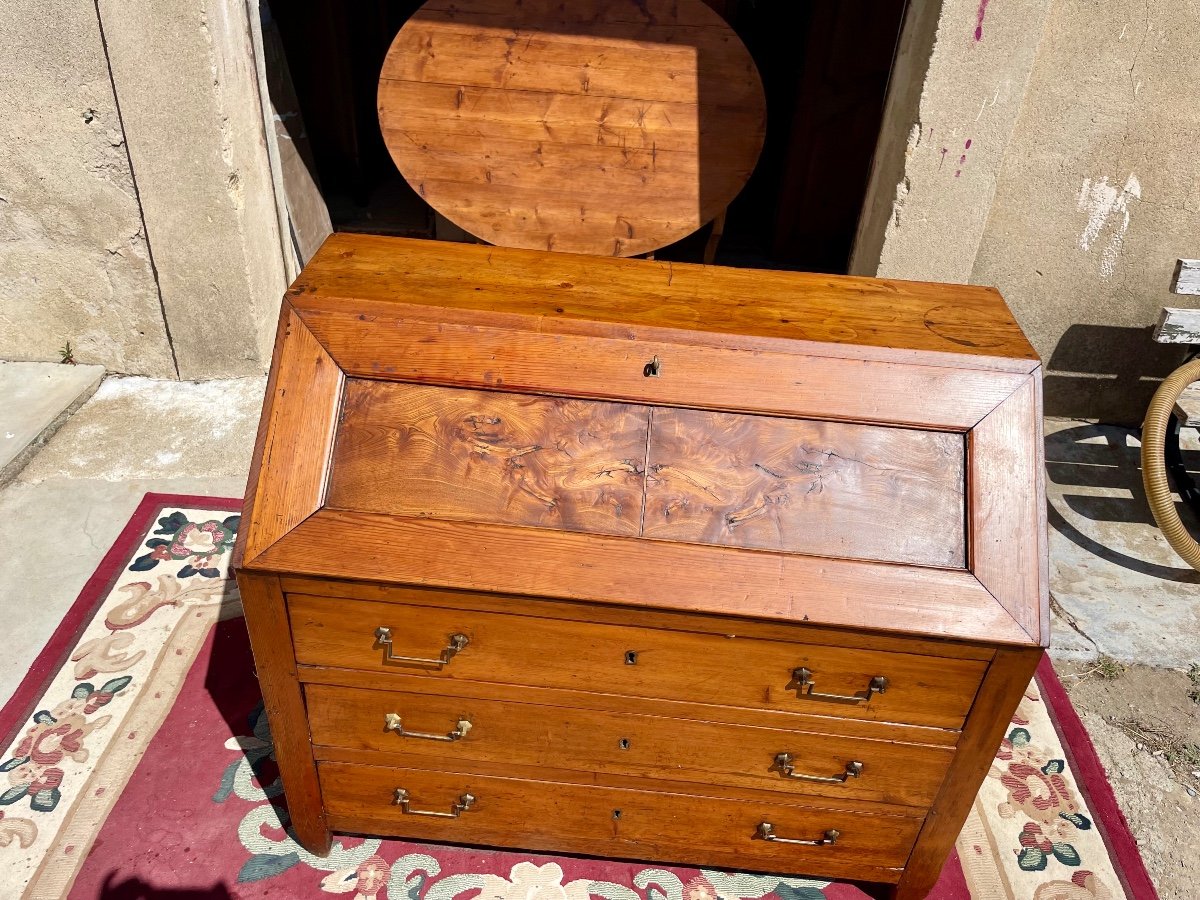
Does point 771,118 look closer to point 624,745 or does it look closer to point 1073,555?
point 1073,555

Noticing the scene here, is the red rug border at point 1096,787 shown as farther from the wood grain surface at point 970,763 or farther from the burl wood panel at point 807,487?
the burl wood panel at point 807,487

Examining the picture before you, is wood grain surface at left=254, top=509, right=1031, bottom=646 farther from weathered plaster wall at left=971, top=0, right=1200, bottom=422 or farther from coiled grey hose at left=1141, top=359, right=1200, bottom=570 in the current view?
weathered plaster wall at left=971, top=0, right=1200, bottom=422

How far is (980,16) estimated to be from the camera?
2.99 metres

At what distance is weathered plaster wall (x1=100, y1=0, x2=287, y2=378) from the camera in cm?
333

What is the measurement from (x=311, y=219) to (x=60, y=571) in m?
2.21

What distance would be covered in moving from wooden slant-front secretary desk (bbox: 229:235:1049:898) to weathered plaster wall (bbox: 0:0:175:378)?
2.25 meters

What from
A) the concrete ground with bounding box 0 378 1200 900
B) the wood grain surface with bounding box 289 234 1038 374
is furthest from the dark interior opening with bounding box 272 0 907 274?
the wood grain surface with bounding box 289 234 1038 374

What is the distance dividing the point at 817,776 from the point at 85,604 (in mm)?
2591

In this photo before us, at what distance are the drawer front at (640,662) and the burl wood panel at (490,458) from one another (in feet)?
0.78

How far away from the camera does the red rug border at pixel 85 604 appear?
8.57 ft

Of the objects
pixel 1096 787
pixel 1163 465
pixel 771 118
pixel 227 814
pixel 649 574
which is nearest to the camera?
pixel 649 574

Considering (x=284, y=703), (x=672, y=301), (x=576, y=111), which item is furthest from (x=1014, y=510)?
(x=576, y=111)

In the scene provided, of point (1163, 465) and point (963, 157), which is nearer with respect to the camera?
point (963, 157)

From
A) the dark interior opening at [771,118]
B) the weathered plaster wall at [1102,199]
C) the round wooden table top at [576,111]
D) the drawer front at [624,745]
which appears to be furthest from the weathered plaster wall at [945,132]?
the drawer front at [624,745]
